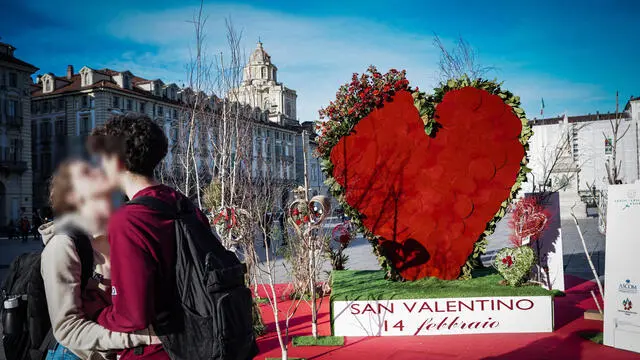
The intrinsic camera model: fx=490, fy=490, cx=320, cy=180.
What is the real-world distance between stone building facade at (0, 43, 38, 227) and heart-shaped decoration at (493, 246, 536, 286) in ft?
120

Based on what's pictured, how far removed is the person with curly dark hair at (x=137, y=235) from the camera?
1759mm

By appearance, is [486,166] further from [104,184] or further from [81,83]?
[81,83]

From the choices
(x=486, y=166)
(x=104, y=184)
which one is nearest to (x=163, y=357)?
(x=104, y=184)

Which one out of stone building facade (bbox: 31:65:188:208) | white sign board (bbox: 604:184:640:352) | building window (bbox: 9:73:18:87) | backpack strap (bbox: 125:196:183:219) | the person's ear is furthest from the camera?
stone building facade (bbox: 31:65:188:208)

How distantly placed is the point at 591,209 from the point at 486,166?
139 feet

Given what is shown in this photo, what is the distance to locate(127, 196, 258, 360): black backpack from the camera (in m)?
1.80

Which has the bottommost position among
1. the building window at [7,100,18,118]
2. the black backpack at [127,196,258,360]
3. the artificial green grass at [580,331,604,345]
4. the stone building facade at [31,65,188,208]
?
the artificial green grass at [580,331,604,345]

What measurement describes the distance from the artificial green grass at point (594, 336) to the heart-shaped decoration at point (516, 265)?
1.31 m

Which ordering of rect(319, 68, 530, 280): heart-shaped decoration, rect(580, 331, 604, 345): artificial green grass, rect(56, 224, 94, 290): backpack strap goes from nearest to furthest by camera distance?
rect(56, 224, 94, 290): backpack strap → rect(580, 331, 604, 345): artificial green grass → rect(319, 68, 530, 280): heart-shaped decoration

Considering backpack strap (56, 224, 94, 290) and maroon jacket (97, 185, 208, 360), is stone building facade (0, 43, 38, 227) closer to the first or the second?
backpack strap (56, 224, 94, 290)

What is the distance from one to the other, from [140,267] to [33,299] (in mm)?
911

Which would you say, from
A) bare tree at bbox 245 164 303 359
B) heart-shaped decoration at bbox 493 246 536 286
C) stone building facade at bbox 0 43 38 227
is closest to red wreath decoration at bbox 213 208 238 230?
bare tree at bbox 245 164 303 359

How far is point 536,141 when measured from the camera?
182 feet

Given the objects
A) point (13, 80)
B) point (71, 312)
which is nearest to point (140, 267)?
point (71, 312)
